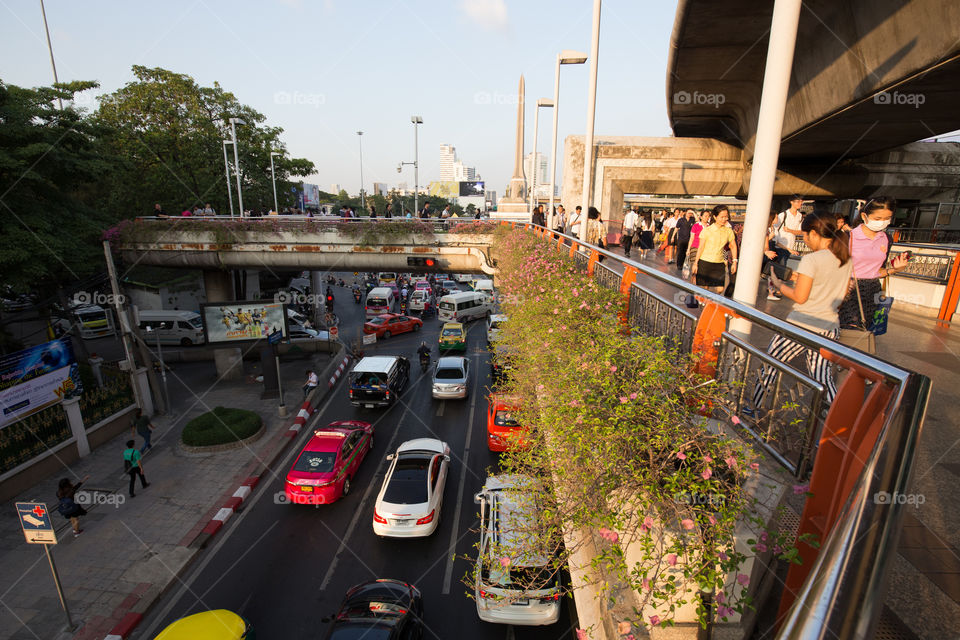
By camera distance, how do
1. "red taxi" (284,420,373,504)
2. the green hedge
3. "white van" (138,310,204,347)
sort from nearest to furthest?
"red taxi" (284,420,373,504) → the green hedge → "white van" (138,310,204,347)

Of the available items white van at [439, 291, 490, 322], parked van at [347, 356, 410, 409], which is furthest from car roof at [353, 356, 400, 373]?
white van at [439, 291, 490, 322]

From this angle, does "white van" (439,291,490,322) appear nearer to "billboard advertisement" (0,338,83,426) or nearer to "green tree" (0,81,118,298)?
"green tree" (0,81,118,298)

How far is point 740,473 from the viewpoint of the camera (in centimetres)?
300

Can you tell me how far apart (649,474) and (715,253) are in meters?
5.82

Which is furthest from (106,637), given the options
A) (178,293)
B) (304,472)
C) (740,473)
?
(178,293)

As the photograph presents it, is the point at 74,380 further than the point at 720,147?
No

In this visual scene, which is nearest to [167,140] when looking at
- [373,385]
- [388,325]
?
[388,325]

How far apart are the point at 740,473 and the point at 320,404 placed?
19642 mm

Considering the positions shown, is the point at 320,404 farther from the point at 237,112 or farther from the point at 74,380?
the point at 237,112

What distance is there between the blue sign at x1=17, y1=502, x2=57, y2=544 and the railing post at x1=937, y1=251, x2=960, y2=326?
19049 millimetres

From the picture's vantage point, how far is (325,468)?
41.5 ft

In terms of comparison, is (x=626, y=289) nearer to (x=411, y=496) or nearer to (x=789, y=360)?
(x=789, y=360)

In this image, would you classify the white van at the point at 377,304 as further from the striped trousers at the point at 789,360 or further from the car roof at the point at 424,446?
the striped trousers at the point at 789,360

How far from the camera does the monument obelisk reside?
106 ft
